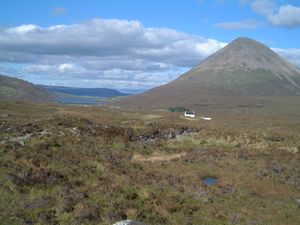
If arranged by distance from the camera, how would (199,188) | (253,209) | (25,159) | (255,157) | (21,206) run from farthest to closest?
(255,157) → (25,159) → (199,188) → (253,209) → (21,206)

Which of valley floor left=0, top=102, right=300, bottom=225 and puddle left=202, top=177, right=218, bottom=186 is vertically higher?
valley floor left=0, top=102, right=300, bottom=225

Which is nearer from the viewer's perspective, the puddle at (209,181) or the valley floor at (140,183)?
the valley floor at (140,183)

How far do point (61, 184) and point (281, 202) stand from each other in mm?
8832

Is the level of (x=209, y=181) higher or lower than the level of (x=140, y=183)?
lower

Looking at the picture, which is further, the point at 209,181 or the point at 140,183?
the point at 209,181

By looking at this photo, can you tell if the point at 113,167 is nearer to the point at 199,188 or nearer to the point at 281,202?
the point at 199,188

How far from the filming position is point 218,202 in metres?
16.0

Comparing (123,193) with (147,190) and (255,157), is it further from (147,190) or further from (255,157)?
(255,157)

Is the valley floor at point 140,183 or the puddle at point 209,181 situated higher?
the valley floor at point 140,183

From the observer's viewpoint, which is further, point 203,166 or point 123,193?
point 203,166

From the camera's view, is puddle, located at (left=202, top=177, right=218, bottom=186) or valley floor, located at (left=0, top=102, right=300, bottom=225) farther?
puddle, located at (left=202, top=177, right=218, bottom=186)

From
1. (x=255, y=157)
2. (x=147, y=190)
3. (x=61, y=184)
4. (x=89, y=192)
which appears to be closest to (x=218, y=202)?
(x=147, y=190)

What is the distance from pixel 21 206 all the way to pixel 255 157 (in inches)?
767

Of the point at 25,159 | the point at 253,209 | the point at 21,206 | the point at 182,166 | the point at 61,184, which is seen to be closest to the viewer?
the point at 21,206
